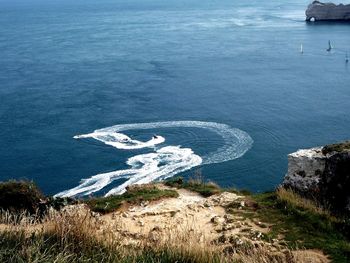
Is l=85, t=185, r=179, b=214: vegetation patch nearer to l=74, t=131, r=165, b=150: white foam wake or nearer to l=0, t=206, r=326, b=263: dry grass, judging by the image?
l=0, t=206, r=326, b=263: dry grass

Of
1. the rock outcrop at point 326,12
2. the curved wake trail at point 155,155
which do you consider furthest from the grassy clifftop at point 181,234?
the rock outcrop at point 326,12

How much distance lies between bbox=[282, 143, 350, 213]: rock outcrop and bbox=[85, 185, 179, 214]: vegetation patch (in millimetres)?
4762

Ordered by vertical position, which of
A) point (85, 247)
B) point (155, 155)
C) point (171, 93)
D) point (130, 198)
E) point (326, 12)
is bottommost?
point (155, 155)

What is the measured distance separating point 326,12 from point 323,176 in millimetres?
129181

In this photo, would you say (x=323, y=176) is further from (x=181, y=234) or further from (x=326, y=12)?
(x=326, y=12)

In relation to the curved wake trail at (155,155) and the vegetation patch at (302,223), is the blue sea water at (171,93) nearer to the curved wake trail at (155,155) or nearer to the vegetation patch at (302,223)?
the curved wake trail at (155,155)

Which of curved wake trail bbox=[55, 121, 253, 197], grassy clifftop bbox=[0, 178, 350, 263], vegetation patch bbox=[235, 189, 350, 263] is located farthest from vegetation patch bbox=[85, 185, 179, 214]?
curved wake trail bbox=[55, 121, 253, 197]

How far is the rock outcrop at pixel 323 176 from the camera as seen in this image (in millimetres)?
16797

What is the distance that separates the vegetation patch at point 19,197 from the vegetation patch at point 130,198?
1899mm

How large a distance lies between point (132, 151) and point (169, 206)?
3258 cm

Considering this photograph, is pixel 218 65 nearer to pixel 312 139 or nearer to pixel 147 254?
pixel 312 139

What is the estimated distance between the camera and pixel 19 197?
1830cm

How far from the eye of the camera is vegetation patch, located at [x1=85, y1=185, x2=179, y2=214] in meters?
18.4

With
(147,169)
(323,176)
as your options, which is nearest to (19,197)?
(323,176)
